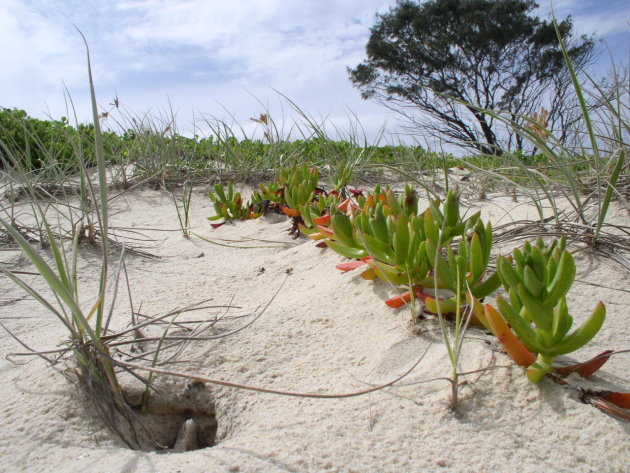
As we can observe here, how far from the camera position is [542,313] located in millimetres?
1150

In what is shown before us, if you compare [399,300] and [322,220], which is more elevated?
[322,220]

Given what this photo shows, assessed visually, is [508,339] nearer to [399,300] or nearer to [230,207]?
[399,300]

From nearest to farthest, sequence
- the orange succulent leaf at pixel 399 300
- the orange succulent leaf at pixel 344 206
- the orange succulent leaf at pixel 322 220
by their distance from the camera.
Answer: the orange succulent leaf at pixel 399 300 → the orange succulent leaf at pixel 322 220 → the orange succulent leaf at pixel 344 206

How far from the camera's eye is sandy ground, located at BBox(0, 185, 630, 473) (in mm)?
1016

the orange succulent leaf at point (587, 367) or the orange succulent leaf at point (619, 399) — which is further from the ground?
the orange succulent leaf at point (587, 367)

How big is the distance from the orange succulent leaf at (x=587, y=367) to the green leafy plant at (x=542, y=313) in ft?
0.13

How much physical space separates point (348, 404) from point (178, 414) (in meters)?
0.49

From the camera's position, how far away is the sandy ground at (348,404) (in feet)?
3.33

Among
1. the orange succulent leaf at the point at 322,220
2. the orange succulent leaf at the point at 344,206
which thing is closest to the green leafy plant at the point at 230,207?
the orange succulent leaf at the point at 344,206

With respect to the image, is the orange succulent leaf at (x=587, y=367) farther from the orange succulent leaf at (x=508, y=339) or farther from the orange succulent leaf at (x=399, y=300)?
the orange succulent leaf at (x=399, y=300)

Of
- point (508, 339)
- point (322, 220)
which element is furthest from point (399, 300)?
point (322, 220)

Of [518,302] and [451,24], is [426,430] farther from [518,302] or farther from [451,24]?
[451,24]

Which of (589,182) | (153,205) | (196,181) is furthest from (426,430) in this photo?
(196,181)

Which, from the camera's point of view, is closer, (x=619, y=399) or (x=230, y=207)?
(x=619, y=399)
